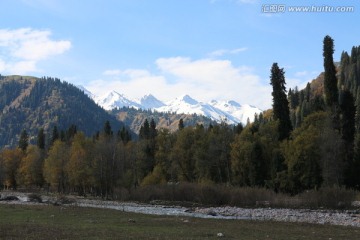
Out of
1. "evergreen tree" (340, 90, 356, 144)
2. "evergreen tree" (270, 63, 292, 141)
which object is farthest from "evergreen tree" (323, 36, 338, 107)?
"evergreen tree" (270, 63, 292, 141)

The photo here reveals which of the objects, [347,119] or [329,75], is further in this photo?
[329,75]

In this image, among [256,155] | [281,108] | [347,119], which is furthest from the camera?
[281,108]

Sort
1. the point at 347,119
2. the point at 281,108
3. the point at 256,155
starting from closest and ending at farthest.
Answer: the point at 347,119
the point at 256,155
the point at 281,108

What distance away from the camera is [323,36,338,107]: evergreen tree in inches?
3302

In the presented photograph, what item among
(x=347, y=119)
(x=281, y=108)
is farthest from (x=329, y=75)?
(x=281, y=108)

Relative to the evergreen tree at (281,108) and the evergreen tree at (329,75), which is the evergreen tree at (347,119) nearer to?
the evergreen tree at (329,75)

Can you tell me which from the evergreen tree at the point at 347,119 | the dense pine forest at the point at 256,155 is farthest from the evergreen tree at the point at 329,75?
the evergreen tree at the point at 347,119

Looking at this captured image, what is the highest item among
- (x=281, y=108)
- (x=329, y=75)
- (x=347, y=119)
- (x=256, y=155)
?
(x=329, y=75)

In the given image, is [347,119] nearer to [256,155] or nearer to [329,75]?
[329,75]

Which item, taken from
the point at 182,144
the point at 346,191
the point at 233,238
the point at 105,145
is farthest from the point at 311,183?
the point at 233,238

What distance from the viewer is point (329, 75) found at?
85.9m

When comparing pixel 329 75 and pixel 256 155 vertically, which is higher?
pixel 329 75

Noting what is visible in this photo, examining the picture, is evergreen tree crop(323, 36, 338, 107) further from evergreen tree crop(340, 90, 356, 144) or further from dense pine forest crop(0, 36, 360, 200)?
evergreen tree crop(340, 90, 356, 144)

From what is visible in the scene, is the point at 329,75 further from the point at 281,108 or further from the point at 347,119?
the point at 281,108
